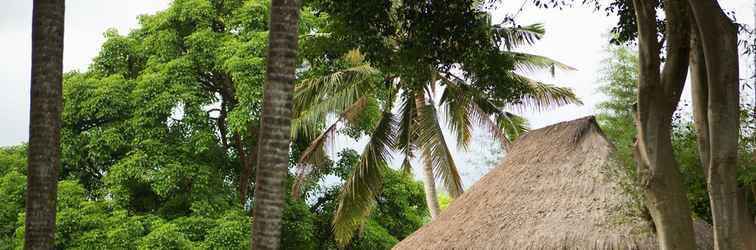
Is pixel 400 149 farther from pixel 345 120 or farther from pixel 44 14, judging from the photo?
pixel 44 14

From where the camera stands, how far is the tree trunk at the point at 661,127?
31.2ft

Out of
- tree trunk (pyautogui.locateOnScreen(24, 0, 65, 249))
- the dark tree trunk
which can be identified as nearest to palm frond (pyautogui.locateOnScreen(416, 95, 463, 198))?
the dark tree trunk

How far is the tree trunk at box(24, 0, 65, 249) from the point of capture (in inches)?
356

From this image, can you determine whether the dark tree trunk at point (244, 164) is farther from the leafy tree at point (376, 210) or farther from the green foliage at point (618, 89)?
the green foliage at point (618, 89)

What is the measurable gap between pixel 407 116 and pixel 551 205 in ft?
22.2

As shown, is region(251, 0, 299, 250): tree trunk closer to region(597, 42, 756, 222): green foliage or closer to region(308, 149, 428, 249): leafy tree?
region(597, 42, 756, 222): green foliage

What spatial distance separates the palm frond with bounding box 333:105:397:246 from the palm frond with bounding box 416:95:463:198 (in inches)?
23.3

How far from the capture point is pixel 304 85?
19.7m

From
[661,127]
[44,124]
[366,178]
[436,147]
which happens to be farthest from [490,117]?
[44,124]

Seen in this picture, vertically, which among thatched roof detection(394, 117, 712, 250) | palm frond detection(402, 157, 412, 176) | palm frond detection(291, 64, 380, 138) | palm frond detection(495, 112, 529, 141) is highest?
palm frond detection(291, 64, 380, 138)

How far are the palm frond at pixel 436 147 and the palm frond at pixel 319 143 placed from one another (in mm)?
1221

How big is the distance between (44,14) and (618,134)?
38.2 ft

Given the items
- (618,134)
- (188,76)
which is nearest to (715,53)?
(618,134)

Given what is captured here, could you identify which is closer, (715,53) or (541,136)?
(715,53)
